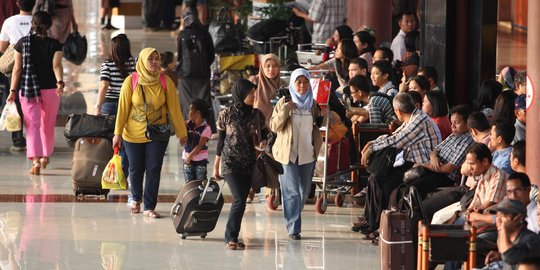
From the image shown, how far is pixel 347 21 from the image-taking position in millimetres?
20688

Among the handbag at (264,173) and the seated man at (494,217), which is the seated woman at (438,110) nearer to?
the handbag at (264,173)

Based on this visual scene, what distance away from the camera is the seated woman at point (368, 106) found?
41.2 feet

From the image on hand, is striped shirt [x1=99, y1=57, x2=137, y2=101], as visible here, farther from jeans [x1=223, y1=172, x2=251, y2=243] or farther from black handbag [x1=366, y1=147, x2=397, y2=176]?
black handbag [x1=366, y1=147, x2=397, y2=176]

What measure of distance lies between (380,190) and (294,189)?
0.73 m

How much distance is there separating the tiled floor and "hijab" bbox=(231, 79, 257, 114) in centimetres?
108

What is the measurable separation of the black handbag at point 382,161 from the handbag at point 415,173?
0.75ft

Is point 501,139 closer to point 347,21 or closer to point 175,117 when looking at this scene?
point 175,117

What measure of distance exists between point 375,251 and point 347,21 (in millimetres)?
10049

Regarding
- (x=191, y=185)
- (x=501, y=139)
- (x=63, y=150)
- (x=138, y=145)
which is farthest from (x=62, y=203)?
(x=501, y=139)

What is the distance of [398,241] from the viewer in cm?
941

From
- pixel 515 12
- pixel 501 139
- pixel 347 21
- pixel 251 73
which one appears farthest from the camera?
pixel 515 12

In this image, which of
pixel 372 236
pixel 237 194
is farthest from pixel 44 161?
pixel 372 236

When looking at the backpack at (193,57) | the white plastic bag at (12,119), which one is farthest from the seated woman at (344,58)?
the white plastic bag at (12,119)

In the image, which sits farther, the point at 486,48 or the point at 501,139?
the point at 486,48
